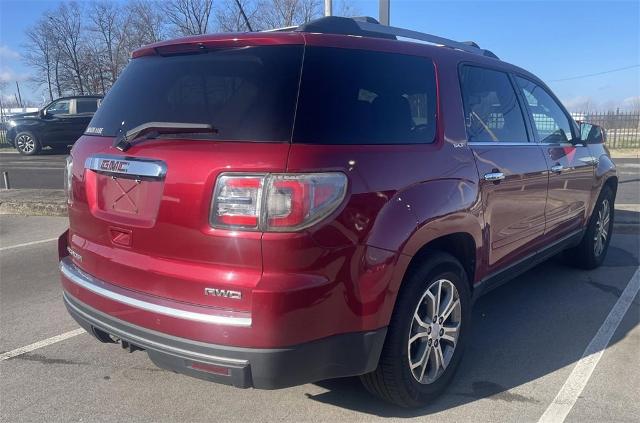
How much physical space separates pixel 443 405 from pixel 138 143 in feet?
6.98

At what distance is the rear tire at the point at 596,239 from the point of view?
17.5ft

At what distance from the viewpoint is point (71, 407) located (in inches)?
A: 117

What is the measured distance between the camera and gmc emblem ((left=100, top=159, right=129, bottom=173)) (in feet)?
8.34

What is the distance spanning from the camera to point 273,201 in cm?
222

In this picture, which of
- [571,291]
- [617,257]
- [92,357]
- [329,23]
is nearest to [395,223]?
[329,23]

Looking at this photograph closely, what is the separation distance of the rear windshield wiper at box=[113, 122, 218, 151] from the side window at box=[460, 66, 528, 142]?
1.62 meters

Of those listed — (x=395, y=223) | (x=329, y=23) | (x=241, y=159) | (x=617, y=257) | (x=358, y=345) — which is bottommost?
(x=617, y=257)

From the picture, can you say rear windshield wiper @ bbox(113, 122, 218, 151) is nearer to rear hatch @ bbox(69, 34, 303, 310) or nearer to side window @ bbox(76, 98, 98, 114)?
rear hatch @ bbox(69, 34, 303, 310)

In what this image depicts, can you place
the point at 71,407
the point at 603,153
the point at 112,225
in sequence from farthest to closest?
the point at 603,153 < the point at 71,407 < the point at 112,225

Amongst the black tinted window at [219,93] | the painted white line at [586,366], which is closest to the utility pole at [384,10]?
the painted white line at [586,366]

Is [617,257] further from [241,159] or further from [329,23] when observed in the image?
[241,159]

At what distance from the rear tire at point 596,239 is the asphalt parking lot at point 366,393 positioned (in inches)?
20.0

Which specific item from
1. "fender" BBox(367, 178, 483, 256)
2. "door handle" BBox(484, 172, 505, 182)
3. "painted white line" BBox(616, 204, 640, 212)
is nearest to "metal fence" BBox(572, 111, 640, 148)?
"painted white line" BBox(616, 204, 640, 212)

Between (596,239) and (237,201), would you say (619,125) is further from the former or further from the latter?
(237,201)
